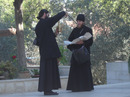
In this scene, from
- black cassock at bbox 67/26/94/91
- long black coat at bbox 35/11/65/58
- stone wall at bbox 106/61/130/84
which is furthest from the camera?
stone wall at bbox 106/61/130/84

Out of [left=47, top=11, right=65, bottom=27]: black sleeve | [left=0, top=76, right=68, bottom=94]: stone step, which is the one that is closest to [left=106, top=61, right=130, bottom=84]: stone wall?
[left=0, top=76, right=68, bottom=94]: stone step

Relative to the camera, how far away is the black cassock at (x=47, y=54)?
7359mm

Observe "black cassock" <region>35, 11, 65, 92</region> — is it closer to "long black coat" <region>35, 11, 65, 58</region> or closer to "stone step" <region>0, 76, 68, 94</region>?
"long black coat" <region>35, 11, 65, 58</region>

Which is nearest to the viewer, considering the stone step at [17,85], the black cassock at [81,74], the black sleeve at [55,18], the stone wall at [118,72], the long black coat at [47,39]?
the black sleeve at [55,18]

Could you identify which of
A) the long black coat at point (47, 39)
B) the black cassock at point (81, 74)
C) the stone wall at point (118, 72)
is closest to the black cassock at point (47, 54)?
the long black coat at point (47, 39)

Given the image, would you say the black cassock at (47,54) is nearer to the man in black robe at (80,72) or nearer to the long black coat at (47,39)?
the long black coat at (47,39)

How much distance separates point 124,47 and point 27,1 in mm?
10815

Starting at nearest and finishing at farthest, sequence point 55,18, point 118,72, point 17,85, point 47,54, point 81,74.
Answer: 1. point 55,18
2. point 47,54
3. point 81,74
4. point 17,85
5. point 118,72

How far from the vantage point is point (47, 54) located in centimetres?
734

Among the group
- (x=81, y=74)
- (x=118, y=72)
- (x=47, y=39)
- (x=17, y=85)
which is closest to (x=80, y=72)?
(x=81, y=74)

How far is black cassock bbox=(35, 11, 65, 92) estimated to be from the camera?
290 inches

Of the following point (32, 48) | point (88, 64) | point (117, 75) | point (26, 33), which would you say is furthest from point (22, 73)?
point (32, 48)

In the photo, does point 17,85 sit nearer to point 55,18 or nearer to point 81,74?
point 81,74

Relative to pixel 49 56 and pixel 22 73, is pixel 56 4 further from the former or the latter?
pixel 49 56
